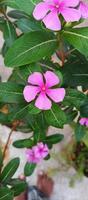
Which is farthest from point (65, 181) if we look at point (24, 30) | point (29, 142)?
point (24, 30)

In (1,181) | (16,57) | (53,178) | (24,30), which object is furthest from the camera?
(53,178)

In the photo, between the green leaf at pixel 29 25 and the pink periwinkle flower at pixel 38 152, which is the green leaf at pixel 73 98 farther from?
the pink periwinkle flower at pixel 38 152

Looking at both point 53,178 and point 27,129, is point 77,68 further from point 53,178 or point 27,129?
point 53,178

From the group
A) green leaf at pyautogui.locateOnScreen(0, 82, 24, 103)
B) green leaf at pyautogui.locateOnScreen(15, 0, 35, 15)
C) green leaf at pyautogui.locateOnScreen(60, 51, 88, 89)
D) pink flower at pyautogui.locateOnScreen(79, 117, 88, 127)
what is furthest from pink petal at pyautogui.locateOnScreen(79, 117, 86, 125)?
green leaf at pyautogui.locateOnScreen(15, 0, 35, 15)

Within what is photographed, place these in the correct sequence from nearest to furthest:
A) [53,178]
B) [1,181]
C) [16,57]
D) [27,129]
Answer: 1. [16,57]
2. [1,181]
3. [27,129]
4. [53,178]

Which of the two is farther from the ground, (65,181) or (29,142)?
(29,142)

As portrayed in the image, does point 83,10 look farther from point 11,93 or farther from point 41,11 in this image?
point 11,93

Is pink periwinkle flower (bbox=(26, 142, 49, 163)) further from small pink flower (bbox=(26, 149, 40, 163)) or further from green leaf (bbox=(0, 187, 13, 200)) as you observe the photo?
green leaf (bbox=(0, 187, 13, 200))
